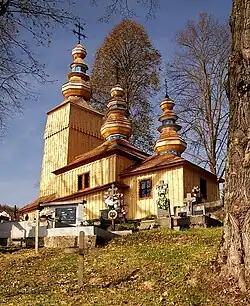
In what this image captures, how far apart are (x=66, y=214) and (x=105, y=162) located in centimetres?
849

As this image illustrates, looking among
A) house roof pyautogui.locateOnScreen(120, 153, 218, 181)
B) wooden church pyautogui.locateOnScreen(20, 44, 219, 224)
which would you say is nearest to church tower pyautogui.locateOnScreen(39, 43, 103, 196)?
wooden church pyautogui.locateOnScreen(20, 44, 219, 224)

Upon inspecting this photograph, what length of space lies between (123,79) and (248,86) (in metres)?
25.7

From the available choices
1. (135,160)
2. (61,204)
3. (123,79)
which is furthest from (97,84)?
(61,204)

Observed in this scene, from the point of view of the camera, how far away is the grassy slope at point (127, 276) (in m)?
8.89

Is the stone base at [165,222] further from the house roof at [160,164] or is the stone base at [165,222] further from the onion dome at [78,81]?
the onion dome at [78,81]

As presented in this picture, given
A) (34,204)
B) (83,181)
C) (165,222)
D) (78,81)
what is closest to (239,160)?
(165,222)

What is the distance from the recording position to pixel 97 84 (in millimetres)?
35375

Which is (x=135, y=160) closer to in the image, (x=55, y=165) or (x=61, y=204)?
(x=55, y=165)

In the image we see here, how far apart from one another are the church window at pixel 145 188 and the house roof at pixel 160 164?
0.52 m

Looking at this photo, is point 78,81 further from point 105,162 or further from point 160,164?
point 160,164

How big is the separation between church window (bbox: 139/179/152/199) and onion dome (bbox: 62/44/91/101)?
10.9 meters

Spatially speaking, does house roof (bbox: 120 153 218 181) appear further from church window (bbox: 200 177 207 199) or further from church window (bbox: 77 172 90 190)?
church window (bbox: 77 172 90 190)

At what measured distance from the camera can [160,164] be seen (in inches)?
934

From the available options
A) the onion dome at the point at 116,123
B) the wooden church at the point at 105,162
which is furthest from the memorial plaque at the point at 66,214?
the onion dome at the point at 116,123
